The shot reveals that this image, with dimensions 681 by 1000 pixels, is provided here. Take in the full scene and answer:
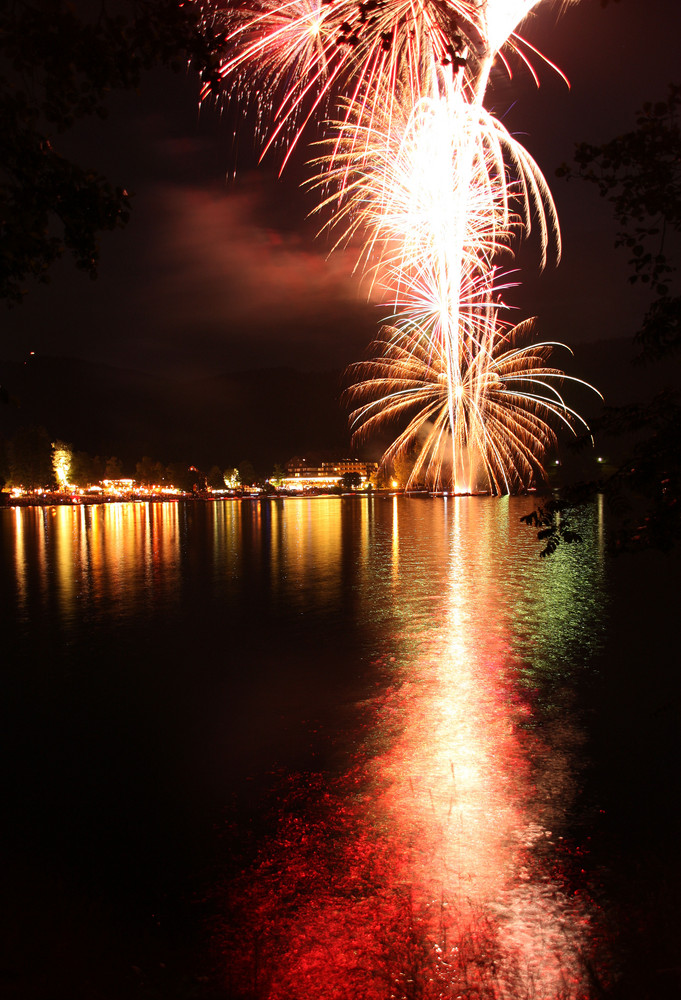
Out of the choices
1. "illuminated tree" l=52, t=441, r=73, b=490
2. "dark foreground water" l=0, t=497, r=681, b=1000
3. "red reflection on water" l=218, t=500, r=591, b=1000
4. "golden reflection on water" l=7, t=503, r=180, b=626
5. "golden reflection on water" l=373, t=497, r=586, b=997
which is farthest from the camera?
"illuminated tree" l=52, t=441, r=73, b=490

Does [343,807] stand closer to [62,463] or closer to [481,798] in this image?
[481,798]

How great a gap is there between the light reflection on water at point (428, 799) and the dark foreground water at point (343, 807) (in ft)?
0.07

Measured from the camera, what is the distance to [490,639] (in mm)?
10773

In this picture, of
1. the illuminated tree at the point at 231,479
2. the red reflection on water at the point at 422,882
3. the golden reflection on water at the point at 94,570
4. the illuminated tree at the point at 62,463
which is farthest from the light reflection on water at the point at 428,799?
the illuminated tree at the point at 231,479

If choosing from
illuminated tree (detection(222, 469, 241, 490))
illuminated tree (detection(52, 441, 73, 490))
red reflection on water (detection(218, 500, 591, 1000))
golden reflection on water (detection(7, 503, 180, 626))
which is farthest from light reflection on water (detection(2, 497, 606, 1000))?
illuminated tree (detection(222, 469, 241, 490))

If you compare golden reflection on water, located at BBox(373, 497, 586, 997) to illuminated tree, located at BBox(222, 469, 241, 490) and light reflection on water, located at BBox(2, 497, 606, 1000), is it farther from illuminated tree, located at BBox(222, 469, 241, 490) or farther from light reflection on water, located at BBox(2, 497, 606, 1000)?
illuminated tree, located at BBox(222, 469, 241, 490)

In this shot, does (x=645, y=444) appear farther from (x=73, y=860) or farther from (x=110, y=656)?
(x=110, y=656)

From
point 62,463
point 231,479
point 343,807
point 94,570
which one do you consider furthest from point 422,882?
point 231,479

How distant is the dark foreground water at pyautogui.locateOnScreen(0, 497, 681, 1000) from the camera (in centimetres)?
368

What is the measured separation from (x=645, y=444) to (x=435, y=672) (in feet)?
19.1

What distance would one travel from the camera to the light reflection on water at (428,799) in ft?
12.1

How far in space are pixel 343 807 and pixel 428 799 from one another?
0.68 metres

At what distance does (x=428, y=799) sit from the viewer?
5438 mm

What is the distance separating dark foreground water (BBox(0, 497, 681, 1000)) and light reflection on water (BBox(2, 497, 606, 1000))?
0.8 inches
